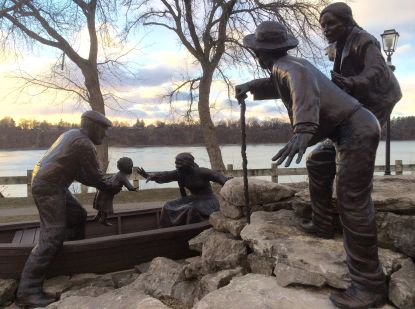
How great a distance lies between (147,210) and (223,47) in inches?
362

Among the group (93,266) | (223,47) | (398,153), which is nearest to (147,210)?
(93,266)

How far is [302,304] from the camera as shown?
266 cm

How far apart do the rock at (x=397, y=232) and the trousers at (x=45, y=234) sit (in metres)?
3.01

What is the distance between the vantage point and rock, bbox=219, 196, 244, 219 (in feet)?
13.9

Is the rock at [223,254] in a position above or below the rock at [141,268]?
above

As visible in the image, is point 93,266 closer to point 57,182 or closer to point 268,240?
point 57,182

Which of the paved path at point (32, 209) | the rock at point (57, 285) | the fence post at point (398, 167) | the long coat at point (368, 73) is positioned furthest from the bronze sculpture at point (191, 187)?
the fence post at point (398, 167)

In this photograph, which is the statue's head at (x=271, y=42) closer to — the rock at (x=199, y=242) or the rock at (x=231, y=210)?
the rock at (x=231, y=210)

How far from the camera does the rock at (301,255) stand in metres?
2.86

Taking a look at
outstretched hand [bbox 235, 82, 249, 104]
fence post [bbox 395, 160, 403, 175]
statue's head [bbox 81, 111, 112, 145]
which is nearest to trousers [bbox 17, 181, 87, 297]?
statue's head [bbox 81, 111, 112, 145]

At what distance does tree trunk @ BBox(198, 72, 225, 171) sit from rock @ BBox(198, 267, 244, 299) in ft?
34.7

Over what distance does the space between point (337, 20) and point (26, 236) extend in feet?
14.3

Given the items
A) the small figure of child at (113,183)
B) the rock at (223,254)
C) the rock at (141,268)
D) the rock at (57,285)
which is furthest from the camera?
the small figure of child at (113,183)

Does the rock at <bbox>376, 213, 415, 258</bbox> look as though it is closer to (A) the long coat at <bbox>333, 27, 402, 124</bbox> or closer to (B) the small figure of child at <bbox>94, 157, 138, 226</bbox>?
(A) the long coat at <bbox>333, 27, 402, 124</bbox>
